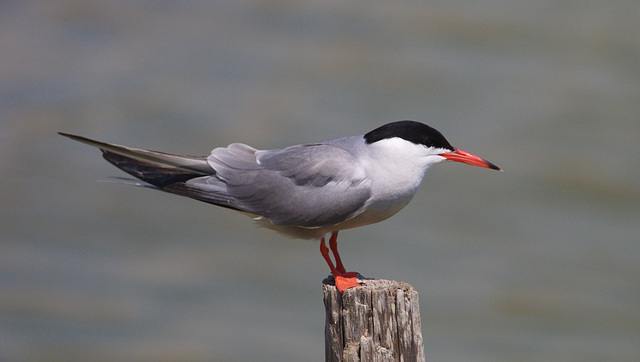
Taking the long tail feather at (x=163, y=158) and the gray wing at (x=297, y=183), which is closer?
the gray wing at (x=297, y=183)

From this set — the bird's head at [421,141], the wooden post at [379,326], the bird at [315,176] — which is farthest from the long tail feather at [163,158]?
the wooden post at [379,326]

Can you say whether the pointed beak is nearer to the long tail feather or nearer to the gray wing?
the gray wing

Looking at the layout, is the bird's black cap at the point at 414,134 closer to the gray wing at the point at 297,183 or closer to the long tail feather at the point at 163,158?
the gray wing at the point at 297,183

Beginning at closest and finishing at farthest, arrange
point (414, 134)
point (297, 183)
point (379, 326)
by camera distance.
A: 1. point (379, 326)
2. point (414, 134)
3. point (297, 183)

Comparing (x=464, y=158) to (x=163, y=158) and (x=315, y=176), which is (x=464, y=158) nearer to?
(x=315, y=176)

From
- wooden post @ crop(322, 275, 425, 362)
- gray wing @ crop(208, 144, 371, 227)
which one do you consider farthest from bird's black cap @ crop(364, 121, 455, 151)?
wooden post @ crop(322, 275, 425, 362)

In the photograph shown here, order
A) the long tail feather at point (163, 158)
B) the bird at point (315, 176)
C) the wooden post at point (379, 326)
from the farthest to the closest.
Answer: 1. the long tail feather at point (163, 158)
2. the bird at point (315, 176)
3. the wooden post at point (379, 326)

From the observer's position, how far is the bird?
428 centimetres

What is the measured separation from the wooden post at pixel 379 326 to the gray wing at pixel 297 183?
0.56 metres

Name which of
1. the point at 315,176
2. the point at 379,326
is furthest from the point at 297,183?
the point at 379,326

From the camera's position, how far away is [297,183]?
4461 mm

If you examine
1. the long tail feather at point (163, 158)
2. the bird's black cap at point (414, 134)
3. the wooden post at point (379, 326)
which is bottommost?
the wooden post at point (379, 326)

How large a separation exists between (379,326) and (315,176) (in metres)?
0.94

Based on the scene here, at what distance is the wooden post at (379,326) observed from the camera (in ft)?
12.4
